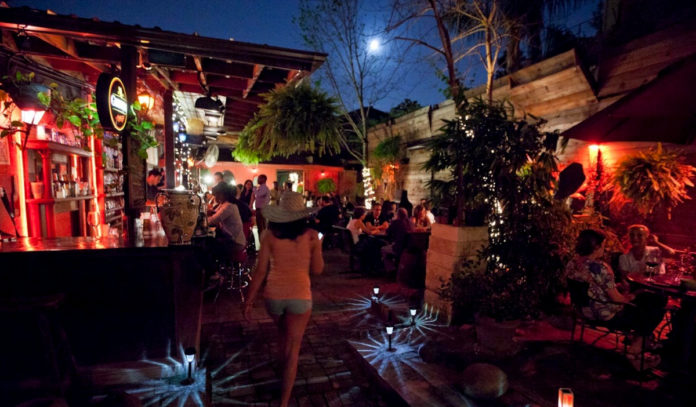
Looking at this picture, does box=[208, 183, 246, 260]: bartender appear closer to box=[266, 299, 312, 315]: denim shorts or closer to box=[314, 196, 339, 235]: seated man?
box=[266, 299, 312, 315]: denim shorts

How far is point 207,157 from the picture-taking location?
12266mm

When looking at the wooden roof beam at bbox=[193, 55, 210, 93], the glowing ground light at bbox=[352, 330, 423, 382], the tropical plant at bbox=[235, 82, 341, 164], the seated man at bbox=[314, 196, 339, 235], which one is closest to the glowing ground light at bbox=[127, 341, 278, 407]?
the glowing ground light at bbox=[352, 330, 423, 382]

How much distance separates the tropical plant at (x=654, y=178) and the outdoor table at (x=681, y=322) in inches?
65.1

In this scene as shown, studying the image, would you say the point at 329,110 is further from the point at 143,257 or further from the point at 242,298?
the point at 143,257

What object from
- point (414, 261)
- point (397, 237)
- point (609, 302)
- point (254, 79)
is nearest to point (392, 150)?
point (397, 237)

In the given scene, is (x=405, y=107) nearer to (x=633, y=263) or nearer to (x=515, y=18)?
(x=515, y=18)

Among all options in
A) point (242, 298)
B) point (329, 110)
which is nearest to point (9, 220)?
point (242, 298)

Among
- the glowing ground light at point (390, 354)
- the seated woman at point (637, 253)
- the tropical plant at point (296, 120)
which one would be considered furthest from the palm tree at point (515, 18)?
the glowing ground light at point (390, 354)

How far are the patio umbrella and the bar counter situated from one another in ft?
16.6

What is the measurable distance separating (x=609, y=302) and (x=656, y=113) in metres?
2.23

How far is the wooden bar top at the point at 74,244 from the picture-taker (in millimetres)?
3401

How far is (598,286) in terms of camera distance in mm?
3926

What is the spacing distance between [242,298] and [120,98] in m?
3.59

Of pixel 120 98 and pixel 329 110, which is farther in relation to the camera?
pixel 329 110
